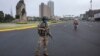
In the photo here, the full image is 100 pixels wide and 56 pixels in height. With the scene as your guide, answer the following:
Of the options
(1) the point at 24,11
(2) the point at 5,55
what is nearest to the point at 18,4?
(1) the point at 24,11

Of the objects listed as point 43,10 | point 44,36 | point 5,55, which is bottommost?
point 5,55

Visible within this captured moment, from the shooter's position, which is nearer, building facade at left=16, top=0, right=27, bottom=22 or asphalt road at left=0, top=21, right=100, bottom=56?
asphalt road at left=0, top=21, right=100, bottom=56

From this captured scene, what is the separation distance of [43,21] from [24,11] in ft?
219

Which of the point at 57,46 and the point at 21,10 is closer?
the point at 57,46

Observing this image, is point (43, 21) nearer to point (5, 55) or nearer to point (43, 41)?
point (43, 41)

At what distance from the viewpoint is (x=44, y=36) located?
11.1 meters

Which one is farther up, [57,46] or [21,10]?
[21,10]

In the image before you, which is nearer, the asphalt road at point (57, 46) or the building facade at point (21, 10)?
the asphalt road at point (57, 46)

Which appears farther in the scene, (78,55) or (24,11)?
(24,11)

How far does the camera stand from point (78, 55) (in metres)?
11.1

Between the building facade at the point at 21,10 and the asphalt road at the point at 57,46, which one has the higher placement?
the building facade at the point at 21,10

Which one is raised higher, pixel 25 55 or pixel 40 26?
pixel 40 26

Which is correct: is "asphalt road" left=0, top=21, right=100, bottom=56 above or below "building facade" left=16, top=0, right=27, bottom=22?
below

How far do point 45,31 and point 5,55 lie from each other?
199 cm
